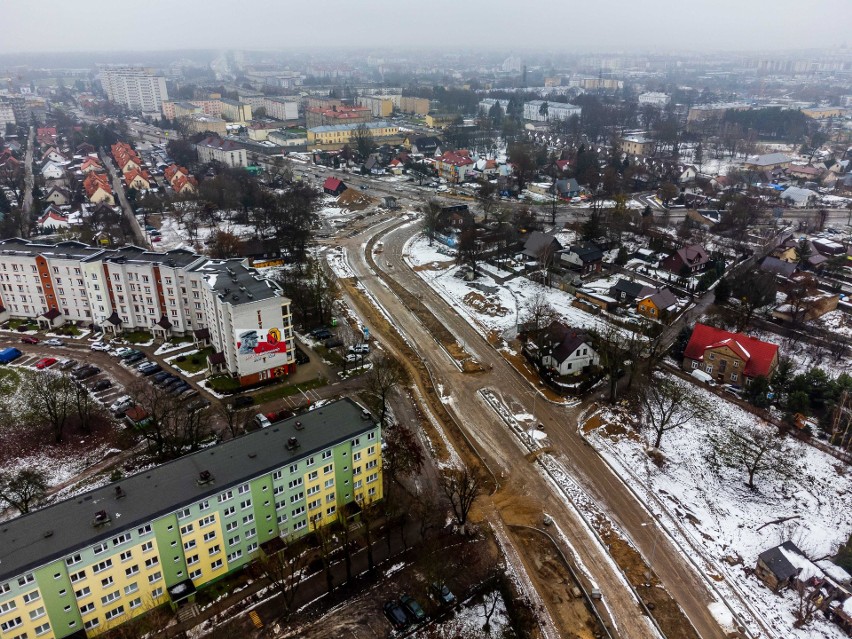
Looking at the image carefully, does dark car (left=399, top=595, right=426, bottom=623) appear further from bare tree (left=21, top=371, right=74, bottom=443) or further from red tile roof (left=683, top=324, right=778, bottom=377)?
red tile roof (left=683, top=324, right=778, bottom=377)

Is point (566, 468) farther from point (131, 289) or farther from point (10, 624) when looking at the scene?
point (131, 289)

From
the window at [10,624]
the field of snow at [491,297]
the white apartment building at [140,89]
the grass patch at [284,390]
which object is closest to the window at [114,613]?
the window at [10,624]

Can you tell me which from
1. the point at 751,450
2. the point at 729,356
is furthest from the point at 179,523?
the point at 729,356

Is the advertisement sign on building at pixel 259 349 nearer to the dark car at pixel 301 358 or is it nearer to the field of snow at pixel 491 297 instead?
the dark car at pixel 301 358

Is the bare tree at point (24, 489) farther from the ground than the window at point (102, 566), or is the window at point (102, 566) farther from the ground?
the window at point (102, 566)

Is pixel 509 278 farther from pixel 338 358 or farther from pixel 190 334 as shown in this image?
pixel 190 334
